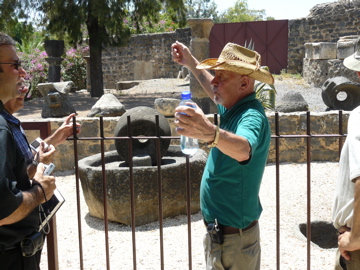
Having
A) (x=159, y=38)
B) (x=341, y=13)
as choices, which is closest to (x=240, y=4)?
(x=159, y=38)

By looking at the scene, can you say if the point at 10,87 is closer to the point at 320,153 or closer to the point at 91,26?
the point at 320,153

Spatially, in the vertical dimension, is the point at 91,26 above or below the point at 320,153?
above

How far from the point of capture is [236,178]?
7.02 feet

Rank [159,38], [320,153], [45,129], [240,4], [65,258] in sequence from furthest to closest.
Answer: [240,4] < [159,38] < [320,153] < [65,258] < [45,129]

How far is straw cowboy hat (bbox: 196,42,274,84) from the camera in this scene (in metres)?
2.14

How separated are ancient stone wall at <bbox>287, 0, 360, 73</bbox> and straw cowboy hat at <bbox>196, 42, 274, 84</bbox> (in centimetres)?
1482

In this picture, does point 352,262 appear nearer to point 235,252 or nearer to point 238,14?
point 235,252

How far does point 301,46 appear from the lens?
17.5 m

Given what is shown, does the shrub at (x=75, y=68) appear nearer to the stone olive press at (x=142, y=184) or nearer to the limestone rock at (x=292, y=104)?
the limestone rock at (x=292, y=104)

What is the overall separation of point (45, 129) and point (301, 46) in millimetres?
15841

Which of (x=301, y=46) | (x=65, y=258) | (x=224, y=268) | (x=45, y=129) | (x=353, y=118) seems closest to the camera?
(x=353, y=118)

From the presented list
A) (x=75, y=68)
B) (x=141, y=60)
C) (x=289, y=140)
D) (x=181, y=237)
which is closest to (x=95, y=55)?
(x=75, y=68)

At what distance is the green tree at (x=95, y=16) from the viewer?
13.1m

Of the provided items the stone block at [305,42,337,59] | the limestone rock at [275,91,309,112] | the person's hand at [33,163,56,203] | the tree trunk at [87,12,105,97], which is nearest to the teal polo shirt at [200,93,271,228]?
the person's hand at [33,163,56,203]
